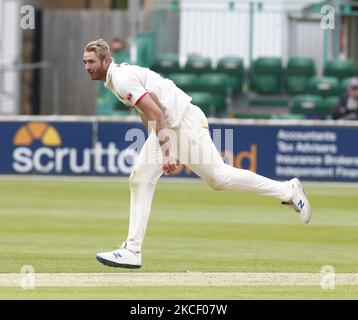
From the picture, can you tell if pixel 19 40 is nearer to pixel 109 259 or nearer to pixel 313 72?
pixel 313 72

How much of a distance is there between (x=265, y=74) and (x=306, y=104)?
186cm

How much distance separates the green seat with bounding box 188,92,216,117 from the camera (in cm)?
2488

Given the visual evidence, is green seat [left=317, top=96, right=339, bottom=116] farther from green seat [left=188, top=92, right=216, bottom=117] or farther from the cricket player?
the cricket player

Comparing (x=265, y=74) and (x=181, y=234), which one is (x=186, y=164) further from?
(x=265, y=74)

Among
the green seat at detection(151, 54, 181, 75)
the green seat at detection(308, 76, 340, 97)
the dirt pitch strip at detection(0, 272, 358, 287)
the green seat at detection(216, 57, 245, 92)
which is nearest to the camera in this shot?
the dirt pitch strip at detection(0, 272, 358, 287)

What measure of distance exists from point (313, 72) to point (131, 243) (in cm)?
1711

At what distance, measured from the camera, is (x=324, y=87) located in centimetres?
2602

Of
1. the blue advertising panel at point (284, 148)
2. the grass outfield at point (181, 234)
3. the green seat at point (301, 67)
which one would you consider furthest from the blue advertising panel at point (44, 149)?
the green seat at point (301, 67)

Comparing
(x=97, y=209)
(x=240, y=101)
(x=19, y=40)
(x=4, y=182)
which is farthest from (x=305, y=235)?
(x=19, y=40)

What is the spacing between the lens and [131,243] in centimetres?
1029

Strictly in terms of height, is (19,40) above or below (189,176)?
above

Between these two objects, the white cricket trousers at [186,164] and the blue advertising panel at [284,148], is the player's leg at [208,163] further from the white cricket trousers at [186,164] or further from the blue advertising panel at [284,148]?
the blue advertising panel at [284,148]

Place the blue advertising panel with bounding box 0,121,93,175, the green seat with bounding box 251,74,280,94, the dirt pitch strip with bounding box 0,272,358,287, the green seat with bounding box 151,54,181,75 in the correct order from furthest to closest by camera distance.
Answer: the green seat with bounding box 251,74,280,94 < the green seat with bounding box 151,54,181,75 < the blue advertising panel with bounding box 0,121,93,175 < the dirt pitch strip with bounding box 0,272,358,287

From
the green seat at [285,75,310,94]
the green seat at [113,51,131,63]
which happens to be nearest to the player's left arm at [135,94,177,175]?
the green seat at [113,51,131,63]
